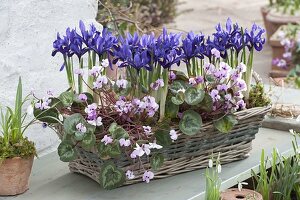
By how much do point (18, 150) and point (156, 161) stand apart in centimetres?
49

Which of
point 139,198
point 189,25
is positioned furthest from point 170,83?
point 189,25

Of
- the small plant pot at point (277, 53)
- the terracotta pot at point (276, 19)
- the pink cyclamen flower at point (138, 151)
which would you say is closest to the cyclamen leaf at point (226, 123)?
the pink cyclamen flower at point (138, 151)

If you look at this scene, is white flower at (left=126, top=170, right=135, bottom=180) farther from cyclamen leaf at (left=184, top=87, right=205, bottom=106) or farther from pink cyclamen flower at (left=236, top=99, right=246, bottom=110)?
pink cyclamen flower at (left=236, top=99, right=246, bottom=110)

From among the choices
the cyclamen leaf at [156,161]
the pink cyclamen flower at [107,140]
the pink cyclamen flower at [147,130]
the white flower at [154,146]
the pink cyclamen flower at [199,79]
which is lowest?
the cyclamen leaf at [156,161]

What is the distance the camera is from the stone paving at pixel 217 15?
8.34m

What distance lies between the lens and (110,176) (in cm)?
283

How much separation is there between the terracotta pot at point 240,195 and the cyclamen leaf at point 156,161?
0.89 feet

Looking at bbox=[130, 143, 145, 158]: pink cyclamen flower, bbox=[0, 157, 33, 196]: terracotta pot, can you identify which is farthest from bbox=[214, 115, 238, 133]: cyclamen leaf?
bbox=[0, 157, 33, 196]: terracotta pot

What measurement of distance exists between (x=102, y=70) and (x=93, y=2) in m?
0.75

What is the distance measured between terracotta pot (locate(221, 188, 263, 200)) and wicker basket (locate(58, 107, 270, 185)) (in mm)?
178

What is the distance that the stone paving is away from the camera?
834cm

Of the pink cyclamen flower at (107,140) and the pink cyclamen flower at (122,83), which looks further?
the pink cyclamen flower at (122,83)

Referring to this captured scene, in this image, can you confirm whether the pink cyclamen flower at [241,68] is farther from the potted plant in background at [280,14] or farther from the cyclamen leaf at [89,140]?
the potted plant in background at [280,14]

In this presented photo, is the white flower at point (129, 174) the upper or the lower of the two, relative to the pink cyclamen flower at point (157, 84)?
lower
